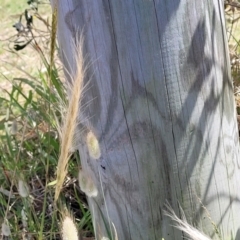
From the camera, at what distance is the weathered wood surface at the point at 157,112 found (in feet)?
5.12

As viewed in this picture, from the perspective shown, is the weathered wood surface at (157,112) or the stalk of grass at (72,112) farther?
the weathered wood surface at (157,112)

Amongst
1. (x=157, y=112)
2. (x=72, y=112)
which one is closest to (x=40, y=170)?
(x=157, y=112)

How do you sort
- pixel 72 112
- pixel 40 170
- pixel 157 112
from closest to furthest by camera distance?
1. pixel 72 112
2. pixel 157 112
3. pixel 40 170

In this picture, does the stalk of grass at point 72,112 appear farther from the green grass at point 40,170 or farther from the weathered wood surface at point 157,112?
the green grass at point 40,170

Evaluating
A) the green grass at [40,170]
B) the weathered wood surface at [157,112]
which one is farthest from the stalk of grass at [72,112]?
the green grass at [40,170]

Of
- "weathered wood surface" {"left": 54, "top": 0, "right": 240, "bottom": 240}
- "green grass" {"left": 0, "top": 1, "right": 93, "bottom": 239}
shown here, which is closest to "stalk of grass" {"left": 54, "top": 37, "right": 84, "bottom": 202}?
"weathered wood surface" {"left": 54, "top": 0, "right": 240, "bottom": 240}

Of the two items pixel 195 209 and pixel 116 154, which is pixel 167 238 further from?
pixel 116 154

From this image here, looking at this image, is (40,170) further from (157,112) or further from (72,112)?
(72,112)

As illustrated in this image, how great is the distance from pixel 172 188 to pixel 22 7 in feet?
18.8

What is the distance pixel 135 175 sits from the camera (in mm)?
1746

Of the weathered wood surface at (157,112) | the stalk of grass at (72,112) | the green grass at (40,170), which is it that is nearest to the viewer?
the stalk of grass at (72,112)

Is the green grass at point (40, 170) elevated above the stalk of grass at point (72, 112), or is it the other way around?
the stalk of grass at point (72, 112)

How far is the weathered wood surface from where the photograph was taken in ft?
5.12

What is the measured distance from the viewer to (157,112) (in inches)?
64.7
